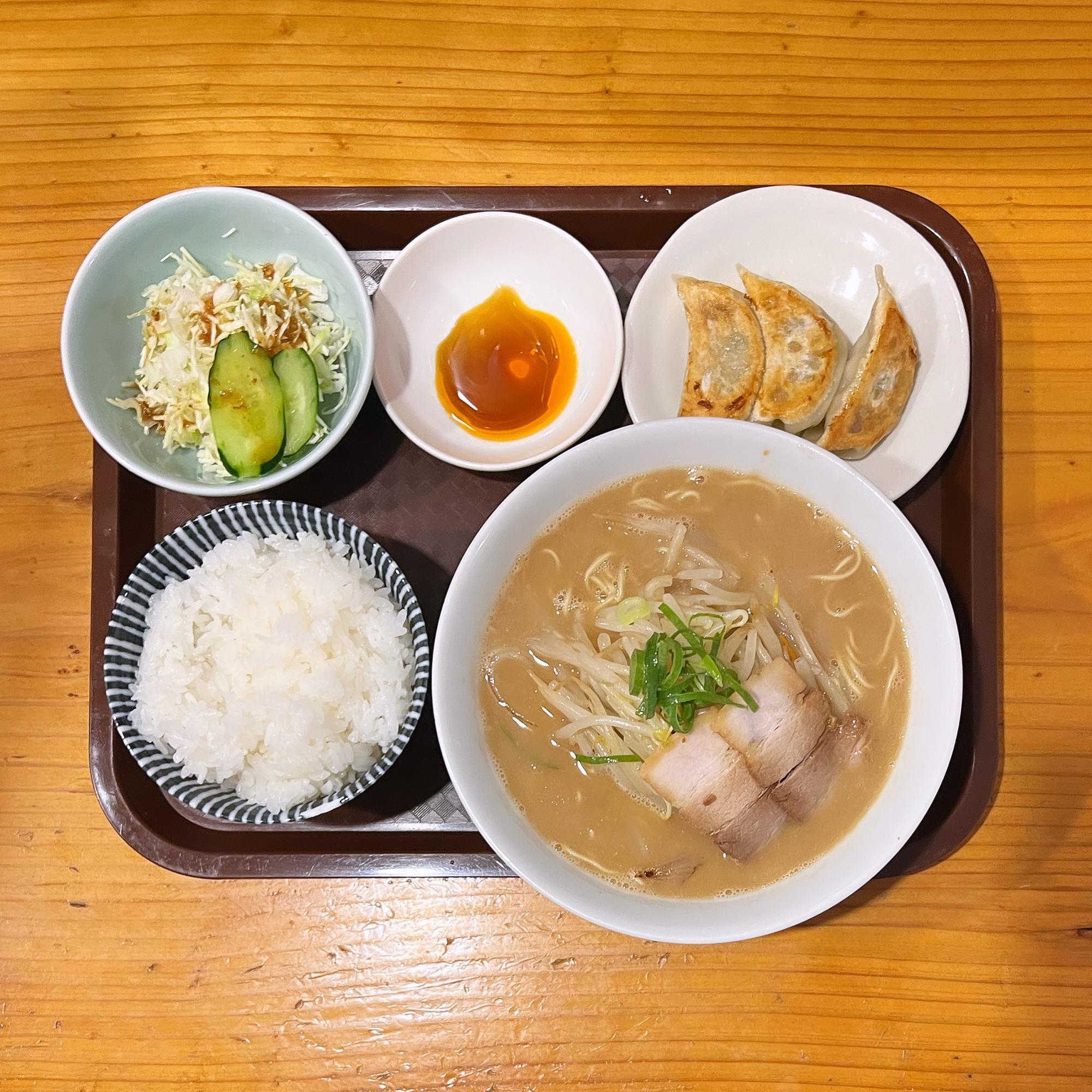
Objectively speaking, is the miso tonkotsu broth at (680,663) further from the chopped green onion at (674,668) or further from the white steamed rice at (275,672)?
the white steamed rice at (275,672)

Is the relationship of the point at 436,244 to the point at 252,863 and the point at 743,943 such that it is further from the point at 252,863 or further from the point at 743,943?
the point at 743,943

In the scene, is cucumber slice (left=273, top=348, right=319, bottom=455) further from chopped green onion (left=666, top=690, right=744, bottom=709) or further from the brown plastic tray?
chopped green onion (left=666, top=690, right=744, bottom=709)

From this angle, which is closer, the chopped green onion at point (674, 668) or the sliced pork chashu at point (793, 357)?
the chopped green onion at point (674, 668)

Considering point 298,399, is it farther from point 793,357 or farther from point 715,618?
point 793,357

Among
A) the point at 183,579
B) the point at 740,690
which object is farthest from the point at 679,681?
the point at 183,579

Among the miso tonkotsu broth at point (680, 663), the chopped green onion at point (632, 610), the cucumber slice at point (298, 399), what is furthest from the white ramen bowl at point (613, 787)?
the cucumber slice at point (298, 399)

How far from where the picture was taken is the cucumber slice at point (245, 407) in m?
2.23

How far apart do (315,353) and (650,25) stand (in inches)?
56.5

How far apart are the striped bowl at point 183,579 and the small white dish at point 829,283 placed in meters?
0.83

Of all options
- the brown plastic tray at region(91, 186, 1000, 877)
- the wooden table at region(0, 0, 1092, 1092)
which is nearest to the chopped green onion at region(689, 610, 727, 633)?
the brown plastic tray at region(91, 186, 1000, 877)

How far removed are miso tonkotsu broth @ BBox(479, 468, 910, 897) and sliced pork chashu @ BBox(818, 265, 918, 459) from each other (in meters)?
0.43

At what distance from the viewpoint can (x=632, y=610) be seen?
6.61 ft

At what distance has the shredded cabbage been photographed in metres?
2.36

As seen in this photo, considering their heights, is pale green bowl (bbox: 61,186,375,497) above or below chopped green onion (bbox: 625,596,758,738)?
above
